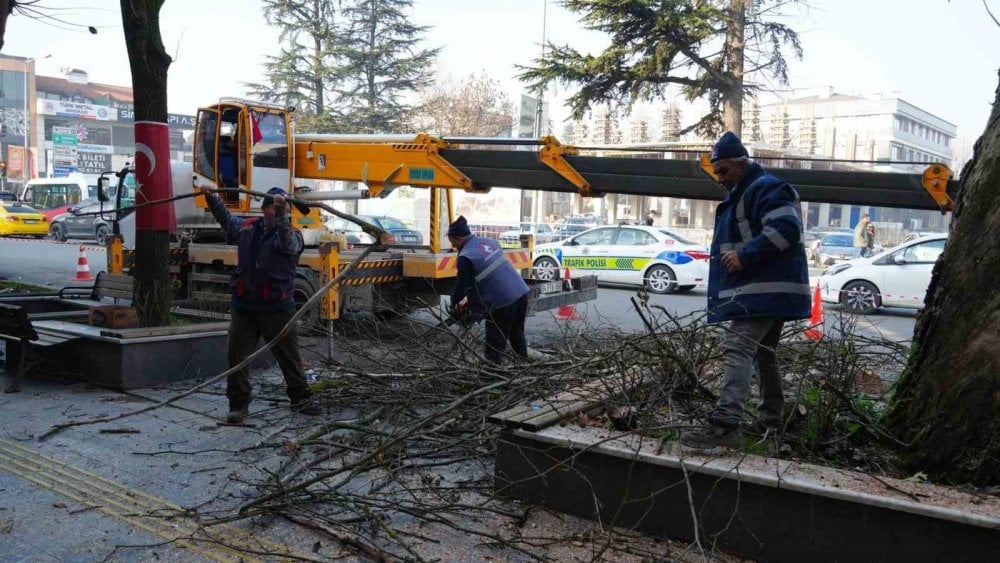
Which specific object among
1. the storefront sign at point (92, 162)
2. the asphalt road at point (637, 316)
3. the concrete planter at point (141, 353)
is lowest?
the asphalt road at point (637, 316)

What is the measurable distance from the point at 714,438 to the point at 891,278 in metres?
12.4

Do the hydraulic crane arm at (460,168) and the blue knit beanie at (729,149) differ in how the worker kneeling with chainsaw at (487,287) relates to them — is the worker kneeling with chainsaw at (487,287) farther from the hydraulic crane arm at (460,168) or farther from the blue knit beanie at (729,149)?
the blue knit beanie at (729,149)

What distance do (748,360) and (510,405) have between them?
1.54m

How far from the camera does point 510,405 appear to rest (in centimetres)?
505

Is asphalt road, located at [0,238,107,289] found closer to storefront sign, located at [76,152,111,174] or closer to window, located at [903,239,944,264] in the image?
window, located at [903,239,944,264]

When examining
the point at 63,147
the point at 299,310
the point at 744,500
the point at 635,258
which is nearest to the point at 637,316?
the point at 635,258

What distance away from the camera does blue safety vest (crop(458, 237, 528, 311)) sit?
6906 mm

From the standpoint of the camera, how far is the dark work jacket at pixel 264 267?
6.25 m

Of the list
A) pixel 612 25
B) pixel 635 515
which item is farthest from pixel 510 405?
pixel 612 25

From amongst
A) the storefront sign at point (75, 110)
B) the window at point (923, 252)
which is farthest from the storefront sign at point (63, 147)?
the window at point (923, 252)

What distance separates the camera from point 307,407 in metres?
6.43

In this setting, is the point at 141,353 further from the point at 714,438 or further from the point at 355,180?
the point at 714,438

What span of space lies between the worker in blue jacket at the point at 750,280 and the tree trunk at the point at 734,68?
19.6 meters

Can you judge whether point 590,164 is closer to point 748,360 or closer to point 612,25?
point 748,360
